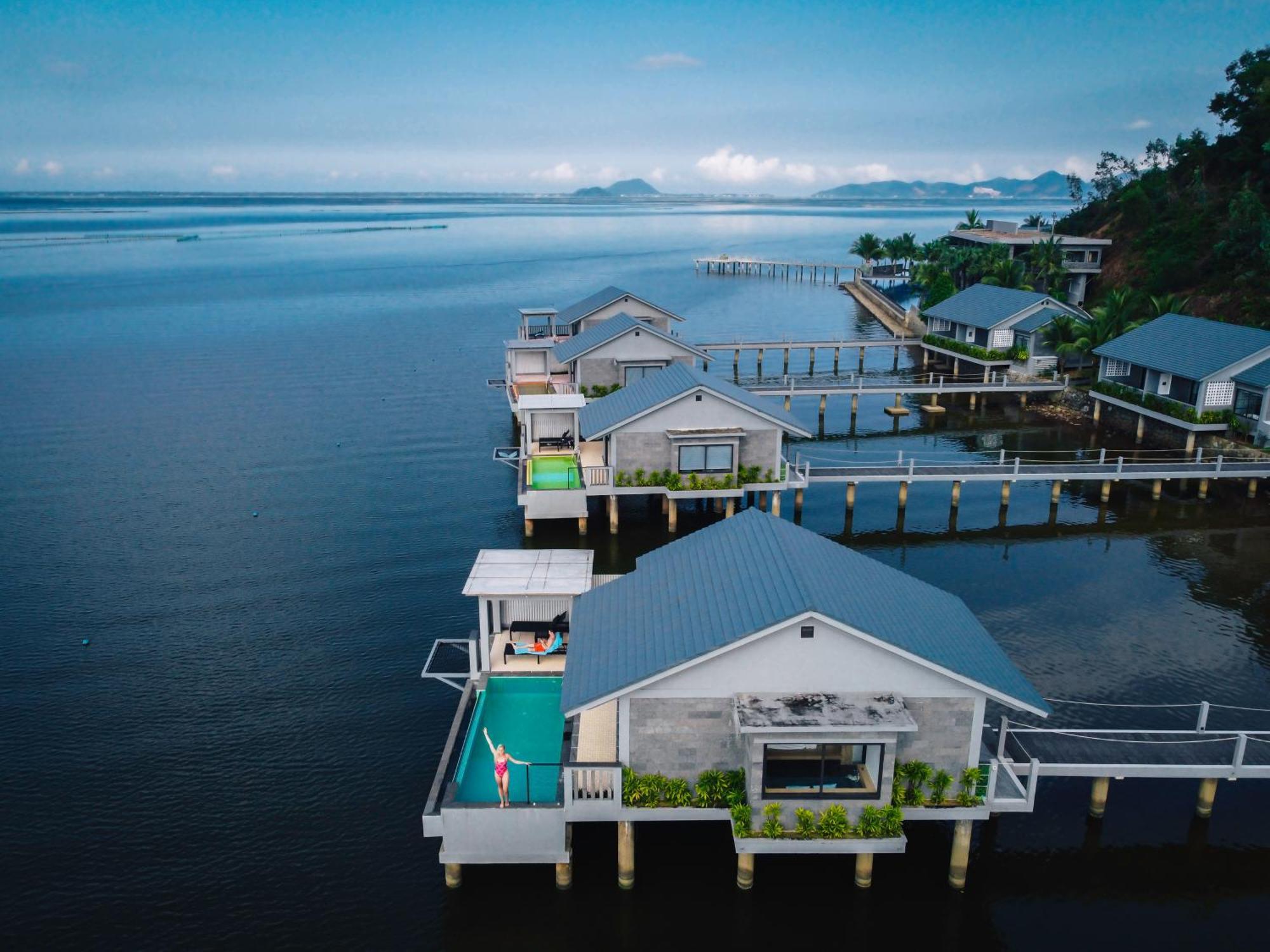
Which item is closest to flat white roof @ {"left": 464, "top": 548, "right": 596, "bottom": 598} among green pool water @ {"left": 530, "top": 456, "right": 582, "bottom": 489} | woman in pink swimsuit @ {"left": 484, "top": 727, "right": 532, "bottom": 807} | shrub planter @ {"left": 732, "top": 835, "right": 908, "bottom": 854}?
woman in pink swimsuit @ {"left": 484, "top": 727, "right": 532, "bottom": 807}

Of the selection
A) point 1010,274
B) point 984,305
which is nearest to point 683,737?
point 984,305

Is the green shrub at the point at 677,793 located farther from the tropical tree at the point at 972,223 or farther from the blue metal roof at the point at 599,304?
the tropical tree at the point at 972,223

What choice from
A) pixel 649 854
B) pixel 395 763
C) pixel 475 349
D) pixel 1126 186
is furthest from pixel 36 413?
pixel 1126 186

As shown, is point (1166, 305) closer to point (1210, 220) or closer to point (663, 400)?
point (1210, 220)

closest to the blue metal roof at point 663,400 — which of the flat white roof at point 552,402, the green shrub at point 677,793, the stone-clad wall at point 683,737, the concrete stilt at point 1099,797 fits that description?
the flat white roof at point 552,402

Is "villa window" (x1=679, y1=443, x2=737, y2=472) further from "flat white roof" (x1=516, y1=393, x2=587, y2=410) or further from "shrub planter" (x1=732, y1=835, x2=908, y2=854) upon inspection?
"shrub planter" (x1=732, y1=835, x2=908, y2=854)

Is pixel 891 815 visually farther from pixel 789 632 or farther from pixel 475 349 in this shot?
pixel 475 349

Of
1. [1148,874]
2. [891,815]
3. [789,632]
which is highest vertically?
[789,632]
